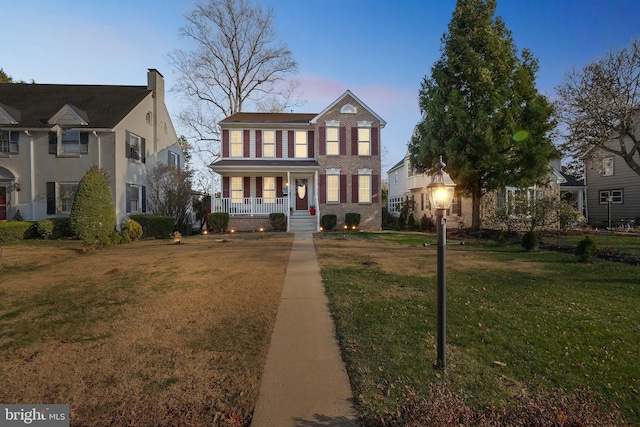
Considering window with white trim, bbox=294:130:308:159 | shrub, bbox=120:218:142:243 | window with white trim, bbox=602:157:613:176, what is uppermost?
window with white trim, bbox=294:130:308:159

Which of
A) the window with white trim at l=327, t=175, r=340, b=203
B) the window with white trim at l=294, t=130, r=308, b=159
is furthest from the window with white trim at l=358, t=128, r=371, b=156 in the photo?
the window with white trim at l=294, t=130, r=308, b=159

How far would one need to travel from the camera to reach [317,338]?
3.96m

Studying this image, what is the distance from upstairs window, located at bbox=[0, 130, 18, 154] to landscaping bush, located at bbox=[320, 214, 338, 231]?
1568 cm

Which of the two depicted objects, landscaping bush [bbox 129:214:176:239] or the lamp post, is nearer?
the lamp post

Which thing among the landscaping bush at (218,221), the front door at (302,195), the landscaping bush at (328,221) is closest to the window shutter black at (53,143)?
the landscaping bush at (218,221)

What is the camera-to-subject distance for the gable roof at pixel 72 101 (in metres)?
16.2

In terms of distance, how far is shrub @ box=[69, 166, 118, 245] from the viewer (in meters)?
11.2

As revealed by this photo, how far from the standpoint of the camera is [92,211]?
1134cm

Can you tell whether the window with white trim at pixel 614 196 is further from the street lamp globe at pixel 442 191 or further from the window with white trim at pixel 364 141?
the street lamp globe at pixel 442 191

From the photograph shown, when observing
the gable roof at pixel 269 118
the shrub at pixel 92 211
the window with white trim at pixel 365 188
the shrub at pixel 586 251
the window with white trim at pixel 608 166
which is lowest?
the shrub at pixel 586 251

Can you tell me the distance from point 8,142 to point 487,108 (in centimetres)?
2301

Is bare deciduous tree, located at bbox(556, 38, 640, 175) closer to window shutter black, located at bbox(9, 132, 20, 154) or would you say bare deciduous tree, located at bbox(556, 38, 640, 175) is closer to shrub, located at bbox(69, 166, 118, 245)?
shrub, located at bbox(69, 166, 118, 245)

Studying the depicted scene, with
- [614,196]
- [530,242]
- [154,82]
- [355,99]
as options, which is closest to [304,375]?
[530,242]

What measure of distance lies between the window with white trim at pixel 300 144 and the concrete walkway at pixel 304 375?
48.9ft
